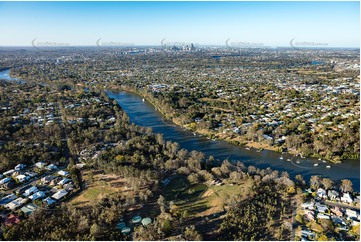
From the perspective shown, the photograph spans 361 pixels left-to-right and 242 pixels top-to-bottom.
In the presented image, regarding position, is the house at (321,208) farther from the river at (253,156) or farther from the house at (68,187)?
the house at (68,187)

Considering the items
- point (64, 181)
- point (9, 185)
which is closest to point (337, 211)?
point (64, 181)

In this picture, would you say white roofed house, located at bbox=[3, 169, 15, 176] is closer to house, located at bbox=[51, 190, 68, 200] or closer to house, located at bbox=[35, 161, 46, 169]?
house, located at bbox=[35, 161, 46, 169]

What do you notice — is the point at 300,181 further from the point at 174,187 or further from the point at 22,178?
the point at 22,178

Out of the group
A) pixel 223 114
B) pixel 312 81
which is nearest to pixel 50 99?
pixel 223 114

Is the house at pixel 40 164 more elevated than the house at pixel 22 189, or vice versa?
the house at pixel 40 164

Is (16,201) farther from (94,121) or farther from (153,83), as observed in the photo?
(153,83)

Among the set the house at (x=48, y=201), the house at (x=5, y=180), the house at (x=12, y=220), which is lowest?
the house at (x=12, y=220)

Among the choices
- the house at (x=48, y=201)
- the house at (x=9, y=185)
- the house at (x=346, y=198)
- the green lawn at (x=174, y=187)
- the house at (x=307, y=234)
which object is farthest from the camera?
the house at (x=9, y=185)

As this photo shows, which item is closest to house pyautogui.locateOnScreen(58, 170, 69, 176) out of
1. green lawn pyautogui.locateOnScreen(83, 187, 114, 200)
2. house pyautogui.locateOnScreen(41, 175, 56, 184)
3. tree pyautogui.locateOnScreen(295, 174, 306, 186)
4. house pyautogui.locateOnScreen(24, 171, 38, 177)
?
house pyautogui.locateOnScreen(41, 175, 56, 184)

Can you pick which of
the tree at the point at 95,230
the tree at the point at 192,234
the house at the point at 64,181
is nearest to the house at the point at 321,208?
the tree at the point at 192,234

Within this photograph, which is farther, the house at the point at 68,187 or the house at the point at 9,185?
the house at the point at 9,185

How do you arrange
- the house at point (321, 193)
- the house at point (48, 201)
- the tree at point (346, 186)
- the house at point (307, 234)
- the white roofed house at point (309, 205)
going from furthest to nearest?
1. the tree at point (346, 186)
2. the house at point (321, 193)
3. the house at point (48, 201)
4. the white roofed house at point (309, 205)
5. the house at point (307, 234)
